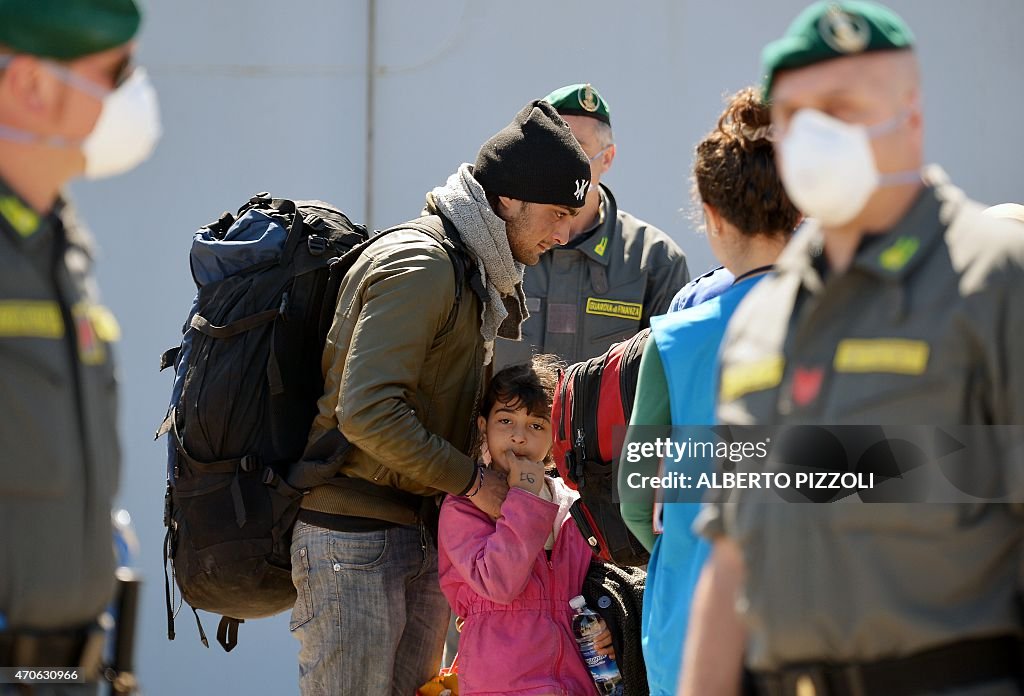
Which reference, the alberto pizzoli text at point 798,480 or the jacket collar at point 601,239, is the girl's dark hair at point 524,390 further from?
the alberto pizzoli text at point 798,480

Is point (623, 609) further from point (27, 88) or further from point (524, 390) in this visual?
point (27, 88)

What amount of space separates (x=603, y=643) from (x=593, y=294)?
1.33m

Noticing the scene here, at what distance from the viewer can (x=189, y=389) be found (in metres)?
3.25

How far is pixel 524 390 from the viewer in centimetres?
336

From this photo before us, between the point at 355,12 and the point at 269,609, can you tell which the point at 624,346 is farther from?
the point at 355,12

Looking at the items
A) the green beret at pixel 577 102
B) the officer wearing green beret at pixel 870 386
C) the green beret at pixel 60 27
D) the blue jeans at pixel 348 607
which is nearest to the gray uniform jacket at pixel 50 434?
the green beret at pixel 60 27

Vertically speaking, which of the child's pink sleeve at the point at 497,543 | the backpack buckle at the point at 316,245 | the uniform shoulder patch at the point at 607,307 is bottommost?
the child's pink sleeve at the point at 497,543

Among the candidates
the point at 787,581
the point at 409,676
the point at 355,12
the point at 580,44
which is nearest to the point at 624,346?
the point at 409,676

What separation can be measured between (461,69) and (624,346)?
2.53 m

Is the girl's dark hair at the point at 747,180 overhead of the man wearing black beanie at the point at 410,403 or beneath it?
overhead

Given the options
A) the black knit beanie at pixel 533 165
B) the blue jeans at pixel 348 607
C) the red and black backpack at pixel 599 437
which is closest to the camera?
the red and black backpack at pixel 599 437

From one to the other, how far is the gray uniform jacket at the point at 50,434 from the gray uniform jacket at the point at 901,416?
0.91 m

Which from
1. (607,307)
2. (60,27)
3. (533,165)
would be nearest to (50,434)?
(60,27)

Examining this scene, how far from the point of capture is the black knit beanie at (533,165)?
11.0 ft
